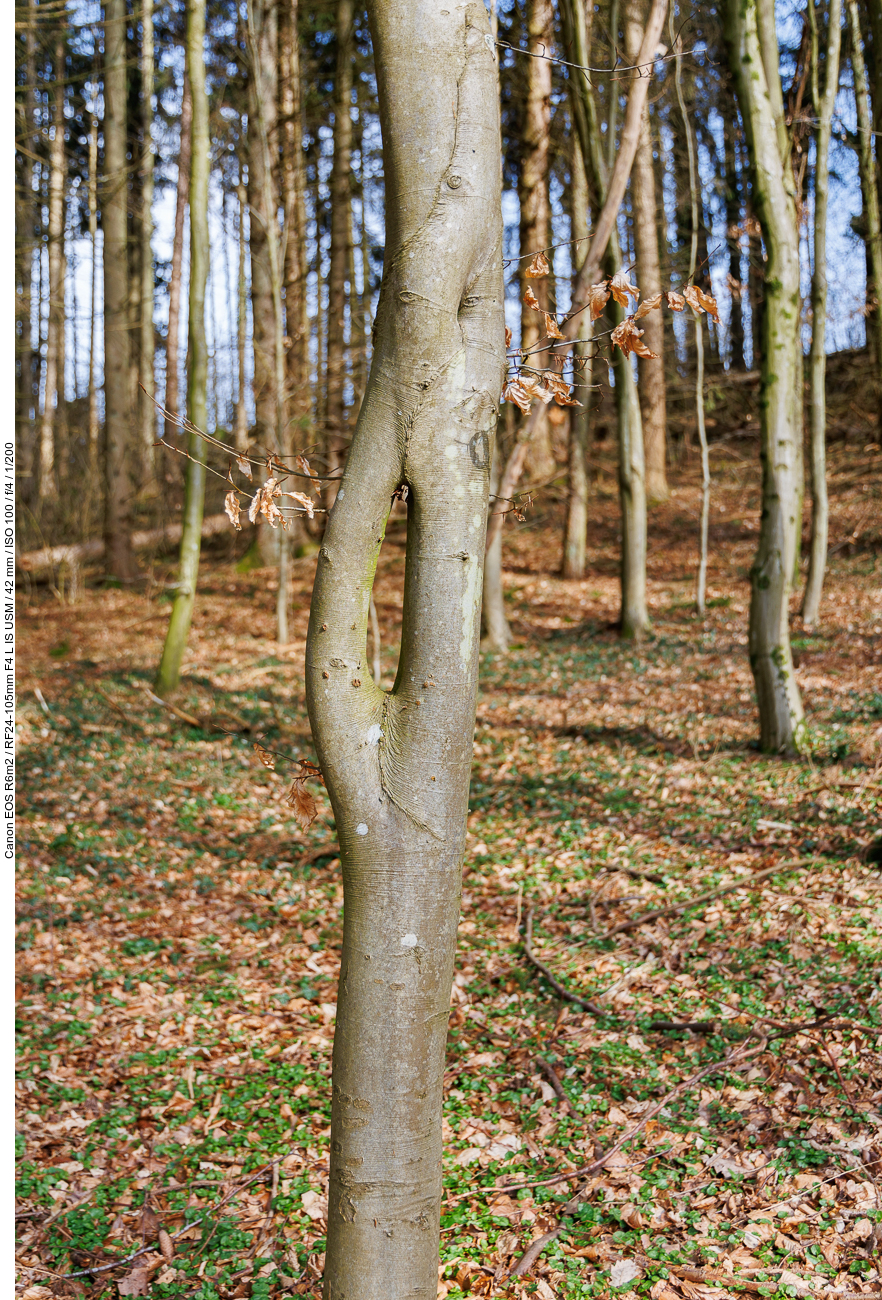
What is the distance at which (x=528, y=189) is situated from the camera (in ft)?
46.0

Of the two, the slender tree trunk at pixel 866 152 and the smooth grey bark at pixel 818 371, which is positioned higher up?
the slender tree trunk at pixel 866 152

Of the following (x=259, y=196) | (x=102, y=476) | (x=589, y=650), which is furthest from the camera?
(x=102, y=476)

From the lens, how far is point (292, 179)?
17.2 meters

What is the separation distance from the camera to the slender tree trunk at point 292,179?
53.0 feet

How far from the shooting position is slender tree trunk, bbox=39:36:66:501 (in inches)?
748

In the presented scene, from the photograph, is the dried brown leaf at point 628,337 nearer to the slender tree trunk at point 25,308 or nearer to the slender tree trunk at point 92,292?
the slender tree trunk at point 25,308

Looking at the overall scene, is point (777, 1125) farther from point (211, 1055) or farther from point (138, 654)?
point (138, 654)

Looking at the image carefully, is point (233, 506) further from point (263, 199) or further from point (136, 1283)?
point (263, 199)

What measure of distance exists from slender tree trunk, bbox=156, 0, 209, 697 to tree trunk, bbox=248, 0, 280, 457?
118 inches

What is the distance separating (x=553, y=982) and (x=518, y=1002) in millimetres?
214

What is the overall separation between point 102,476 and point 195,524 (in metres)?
9.61

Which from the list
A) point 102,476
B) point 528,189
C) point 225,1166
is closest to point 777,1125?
point 225,1166

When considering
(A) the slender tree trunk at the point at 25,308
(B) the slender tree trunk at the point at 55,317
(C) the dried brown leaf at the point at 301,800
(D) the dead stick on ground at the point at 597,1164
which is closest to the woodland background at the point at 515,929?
(D) the dead stick on ground at the point at 597,1164

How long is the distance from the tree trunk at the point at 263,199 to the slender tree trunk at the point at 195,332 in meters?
2.99
